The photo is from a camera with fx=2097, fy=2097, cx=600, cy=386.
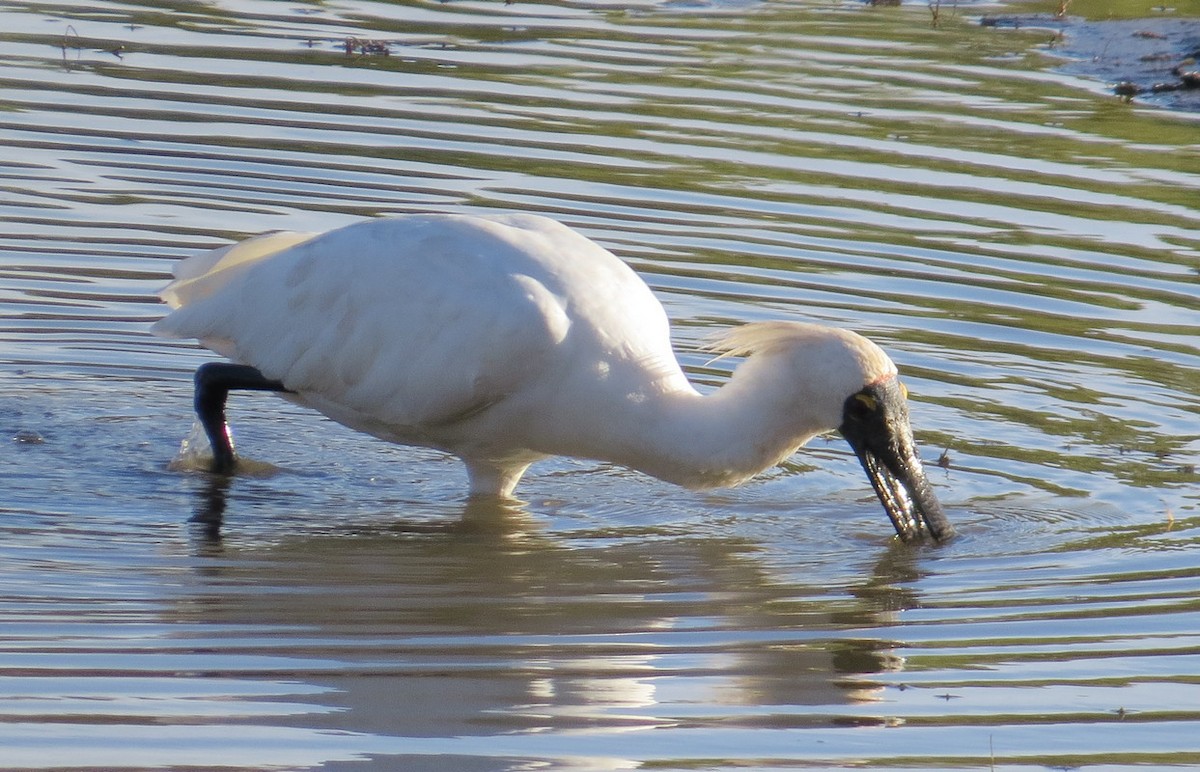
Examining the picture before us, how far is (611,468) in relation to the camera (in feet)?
28.5

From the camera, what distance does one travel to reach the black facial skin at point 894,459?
7305 mm

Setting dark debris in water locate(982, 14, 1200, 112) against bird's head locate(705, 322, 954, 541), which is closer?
bird's head locate(705, 322, 954, 541)

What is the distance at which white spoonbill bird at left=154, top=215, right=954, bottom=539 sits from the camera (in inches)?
288

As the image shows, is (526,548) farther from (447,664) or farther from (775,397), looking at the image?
(447,664)

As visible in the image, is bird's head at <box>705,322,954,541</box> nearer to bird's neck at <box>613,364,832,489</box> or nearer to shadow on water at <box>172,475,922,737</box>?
bird's neck at <box>613,364,832,489</box>

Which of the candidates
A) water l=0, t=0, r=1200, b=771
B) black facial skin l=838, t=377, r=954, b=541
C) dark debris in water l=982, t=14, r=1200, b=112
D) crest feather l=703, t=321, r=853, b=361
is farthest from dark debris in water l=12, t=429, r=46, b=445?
dark debris in water l=982, t=14, r=1200, b=112

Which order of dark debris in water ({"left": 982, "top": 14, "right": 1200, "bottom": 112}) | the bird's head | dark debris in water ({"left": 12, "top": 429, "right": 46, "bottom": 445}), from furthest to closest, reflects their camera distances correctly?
1. dark debris in water ({"left": 982, "top": 14, "right": 1200, "bottom": 112})
2. dark debris in water ({"left": 12, "top": 429, "right": 46, "bottom": 445})
3. the bird's head

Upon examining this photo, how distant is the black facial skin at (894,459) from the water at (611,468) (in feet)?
0.41

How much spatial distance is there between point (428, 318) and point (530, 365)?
53cm

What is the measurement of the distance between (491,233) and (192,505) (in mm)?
1529

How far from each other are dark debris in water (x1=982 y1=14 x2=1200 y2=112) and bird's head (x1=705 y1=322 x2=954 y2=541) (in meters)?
8.50

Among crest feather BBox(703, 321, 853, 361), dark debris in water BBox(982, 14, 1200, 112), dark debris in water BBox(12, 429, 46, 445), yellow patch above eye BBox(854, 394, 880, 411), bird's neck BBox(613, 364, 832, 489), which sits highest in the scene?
dark debris in water BBox(982, 14, 1200, 112)

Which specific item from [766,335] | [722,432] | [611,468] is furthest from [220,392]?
[766,335]

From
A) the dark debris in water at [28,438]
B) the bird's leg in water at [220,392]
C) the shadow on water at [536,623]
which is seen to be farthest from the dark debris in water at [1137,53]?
the dark debris in water at [28,438]
